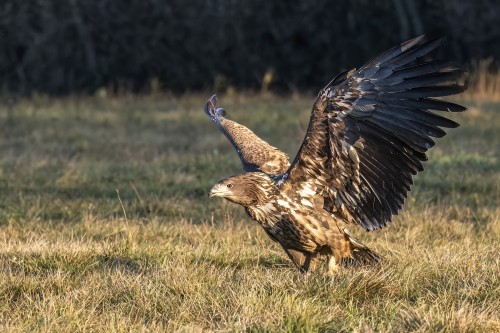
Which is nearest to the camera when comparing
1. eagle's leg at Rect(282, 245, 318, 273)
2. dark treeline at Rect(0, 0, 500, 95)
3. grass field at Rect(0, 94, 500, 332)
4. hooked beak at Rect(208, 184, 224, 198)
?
grass field at Rect(0, 94, 500, 332)

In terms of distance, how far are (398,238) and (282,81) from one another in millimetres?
17960

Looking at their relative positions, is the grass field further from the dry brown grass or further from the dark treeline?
the dark treeline

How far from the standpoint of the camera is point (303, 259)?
6062 mm

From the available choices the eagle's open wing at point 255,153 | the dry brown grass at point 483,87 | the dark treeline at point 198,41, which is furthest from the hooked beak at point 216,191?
the dark treeline at point 198,41

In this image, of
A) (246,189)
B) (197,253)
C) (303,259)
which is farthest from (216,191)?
(303,259)

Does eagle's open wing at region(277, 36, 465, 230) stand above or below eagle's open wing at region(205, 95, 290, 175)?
above

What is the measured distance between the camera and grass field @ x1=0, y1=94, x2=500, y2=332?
471 centimetres

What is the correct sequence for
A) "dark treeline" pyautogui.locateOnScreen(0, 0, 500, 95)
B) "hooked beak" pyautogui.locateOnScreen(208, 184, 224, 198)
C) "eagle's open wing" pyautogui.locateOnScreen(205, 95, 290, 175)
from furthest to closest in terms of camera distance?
"dark treeline" pyautogui.locateOnScreen(0, 0, 500, 95) → "eagle's open wing" pyautogui.locateOnScreen(205, 95, 290, 175) → "hooked beak" pyautogui.locateOnScreen(208, 184, 224, 198)

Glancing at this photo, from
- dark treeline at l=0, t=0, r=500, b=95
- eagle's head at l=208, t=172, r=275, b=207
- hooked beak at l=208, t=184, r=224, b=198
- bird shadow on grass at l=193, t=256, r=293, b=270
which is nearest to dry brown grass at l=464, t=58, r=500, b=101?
dark treeline at l=0, t=0, r=500, b=95

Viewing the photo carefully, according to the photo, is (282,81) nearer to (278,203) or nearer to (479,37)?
(479,37)

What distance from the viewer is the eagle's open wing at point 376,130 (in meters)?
5.62

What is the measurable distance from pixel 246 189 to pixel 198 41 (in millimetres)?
19267

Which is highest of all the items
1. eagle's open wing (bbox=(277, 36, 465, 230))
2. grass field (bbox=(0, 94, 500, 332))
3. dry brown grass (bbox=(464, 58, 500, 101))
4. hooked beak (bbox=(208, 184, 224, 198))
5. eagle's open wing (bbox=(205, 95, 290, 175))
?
eagle's open wing (bbox=(277, 36, 465, 230))

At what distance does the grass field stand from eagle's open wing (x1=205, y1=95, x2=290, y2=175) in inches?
21.0
